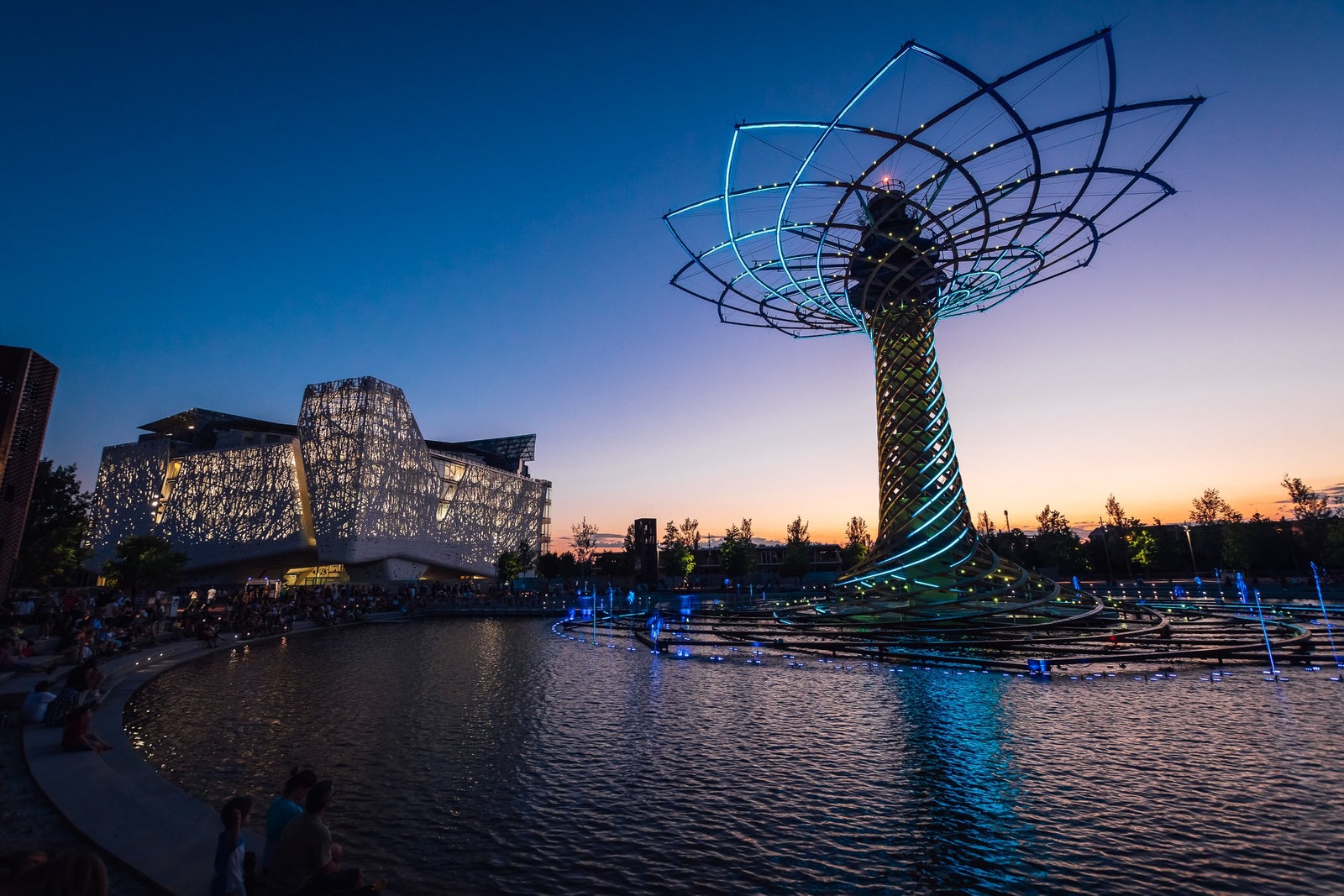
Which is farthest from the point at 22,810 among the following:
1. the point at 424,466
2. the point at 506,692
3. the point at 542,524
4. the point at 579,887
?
the point at 542,524

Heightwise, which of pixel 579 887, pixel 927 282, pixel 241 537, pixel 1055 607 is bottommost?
pixel 579 887

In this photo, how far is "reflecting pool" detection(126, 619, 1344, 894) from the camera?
6.48 meters

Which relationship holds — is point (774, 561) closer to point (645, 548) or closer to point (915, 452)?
point (645, 548)

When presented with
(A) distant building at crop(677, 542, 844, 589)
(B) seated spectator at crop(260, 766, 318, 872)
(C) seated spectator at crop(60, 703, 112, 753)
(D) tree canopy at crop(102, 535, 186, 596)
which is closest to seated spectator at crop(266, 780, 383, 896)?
(B) seated spectator at crop(260, 766, 318, 872)

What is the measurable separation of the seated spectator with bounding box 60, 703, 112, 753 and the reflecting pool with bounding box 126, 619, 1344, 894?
1.12 m

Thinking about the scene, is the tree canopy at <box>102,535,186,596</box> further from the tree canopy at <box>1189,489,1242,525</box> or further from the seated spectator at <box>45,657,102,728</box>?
the tree canopy at <box>1189,489,1242,525</box>

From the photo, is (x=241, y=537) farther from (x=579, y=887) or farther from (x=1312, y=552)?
(x=1312, y=552)

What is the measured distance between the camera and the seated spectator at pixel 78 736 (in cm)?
964

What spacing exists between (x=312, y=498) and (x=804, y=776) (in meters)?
76.7

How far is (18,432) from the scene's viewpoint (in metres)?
29.4

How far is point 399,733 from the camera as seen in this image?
12.0m

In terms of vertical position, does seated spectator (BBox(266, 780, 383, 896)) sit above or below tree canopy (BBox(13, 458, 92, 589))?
below

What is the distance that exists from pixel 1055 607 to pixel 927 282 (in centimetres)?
1624

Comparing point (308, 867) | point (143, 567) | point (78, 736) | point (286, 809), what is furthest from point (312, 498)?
point (308, 867)
